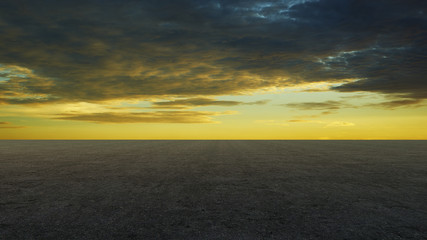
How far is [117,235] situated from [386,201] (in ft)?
29.9

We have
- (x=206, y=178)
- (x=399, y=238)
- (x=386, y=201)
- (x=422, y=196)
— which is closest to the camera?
(x=399, y=238)

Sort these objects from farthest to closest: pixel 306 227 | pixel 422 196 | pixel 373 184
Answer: pixel 373 184 → pixel 422 196 → pixel 306 227

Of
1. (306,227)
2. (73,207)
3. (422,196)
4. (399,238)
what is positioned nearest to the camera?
(399,238)

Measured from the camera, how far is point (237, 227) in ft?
23.6

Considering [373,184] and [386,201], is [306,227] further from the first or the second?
[373,184]

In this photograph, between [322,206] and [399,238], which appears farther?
[322,206]

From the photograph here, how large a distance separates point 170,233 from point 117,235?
122 centimetres

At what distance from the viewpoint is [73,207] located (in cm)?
929

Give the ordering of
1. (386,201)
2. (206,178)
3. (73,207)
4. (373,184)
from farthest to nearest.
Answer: (206,178)
(373,184)
(386,201)
(73,207)

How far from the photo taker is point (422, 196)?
443 inches

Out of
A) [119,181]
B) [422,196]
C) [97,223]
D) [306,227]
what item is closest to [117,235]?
[97,223]

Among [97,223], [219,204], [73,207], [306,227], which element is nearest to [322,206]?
[306,227]

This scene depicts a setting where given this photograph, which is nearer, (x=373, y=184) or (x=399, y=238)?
(x=399, y=238)

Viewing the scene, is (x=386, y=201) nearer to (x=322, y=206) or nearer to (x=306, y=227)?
(x=322, y=206)
